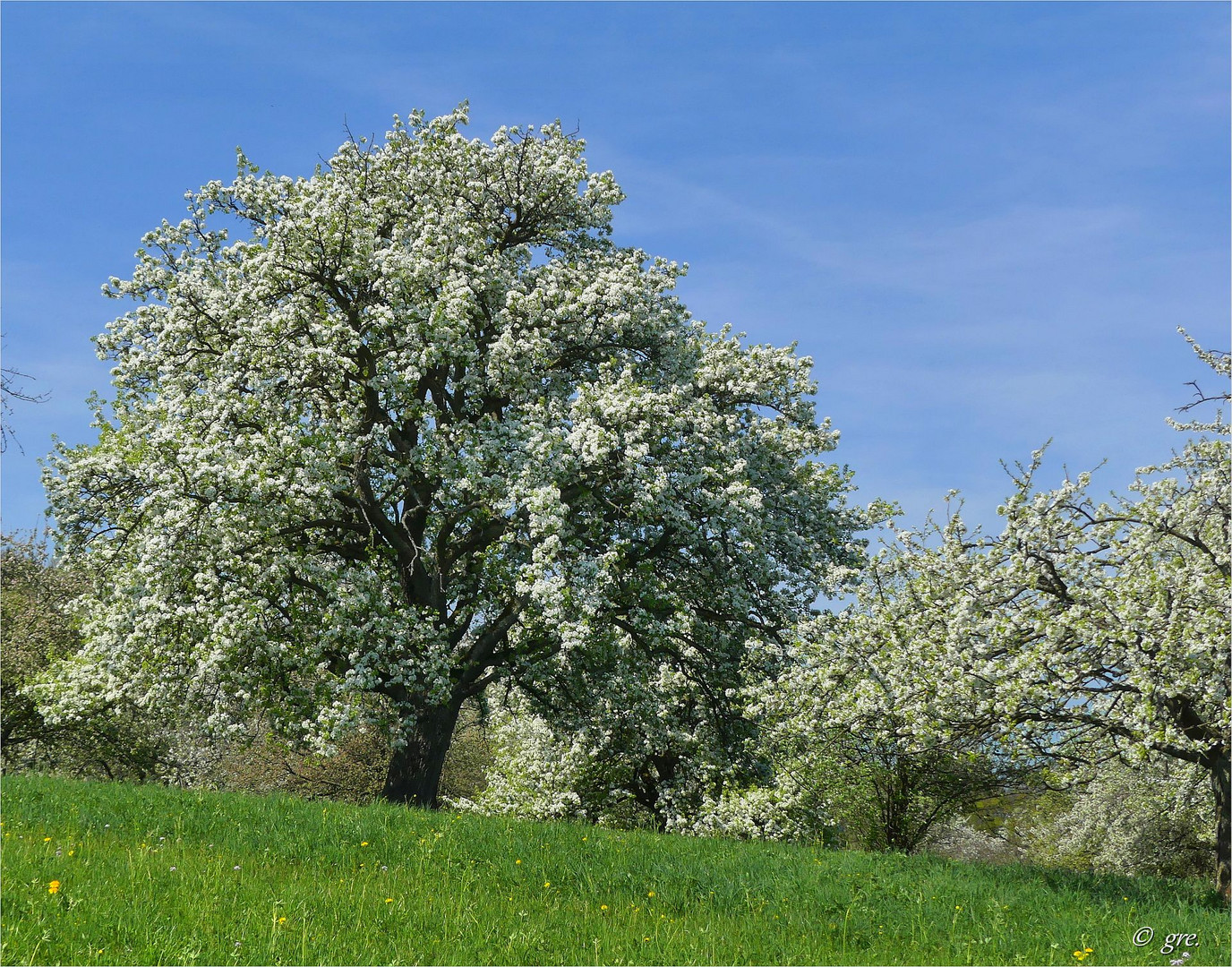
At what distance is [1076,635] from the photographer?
12.5 m

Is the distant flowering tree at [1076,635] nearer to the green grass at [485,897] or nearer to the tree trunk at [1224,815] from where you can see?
the tree trunk at [1224,815]

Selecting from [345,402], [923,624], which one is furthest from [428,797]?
[923,624]

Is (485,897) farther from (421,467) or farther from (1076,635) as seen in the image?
(421,467)

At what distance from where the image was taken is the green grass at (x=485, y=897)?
27.2 feet

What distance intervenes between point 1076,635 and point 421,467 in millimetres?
12748

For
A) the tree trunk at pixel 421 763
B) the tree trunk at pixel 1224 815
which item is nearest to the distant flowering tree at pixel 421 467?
the tree trunk at pixel 421 763

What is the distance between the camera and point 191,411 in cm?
2031

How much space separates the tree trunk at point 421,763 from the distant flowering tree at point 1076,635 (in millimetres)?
9400

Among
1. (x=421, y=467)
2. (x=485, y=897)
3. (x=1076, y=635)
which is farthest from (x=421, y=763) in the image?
(x=1076, y=635)

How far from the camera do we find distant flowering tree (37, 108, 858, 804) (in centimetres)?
1873

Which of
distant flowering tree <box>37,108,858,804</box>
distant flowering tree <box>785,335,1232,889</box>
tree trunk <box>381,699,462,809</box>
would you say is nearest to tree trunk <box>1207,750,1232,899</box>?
distant flowering tree <box>785,335,1232,889</box>

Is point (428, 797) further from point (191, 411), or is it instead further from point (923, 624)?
point (923, 624)

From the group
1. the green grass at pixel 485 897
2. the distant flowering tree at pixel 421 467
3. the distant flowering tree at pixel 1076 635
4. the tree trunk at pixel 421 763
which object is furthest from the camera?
the tree trunk at pixel 421 763

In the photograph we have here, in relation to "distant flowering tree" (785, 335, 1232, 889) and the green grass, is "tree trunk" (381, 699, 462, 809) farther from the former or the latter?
"distant flowering tree" (785, 335, 1232, 889)
